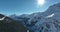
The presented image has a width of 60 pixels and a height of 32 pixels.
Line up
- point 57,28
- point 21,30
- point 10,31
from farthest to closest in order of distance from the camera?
point 57,28
point 21,30
point 10,31

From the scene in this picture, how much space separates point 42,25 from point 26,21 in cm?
1404

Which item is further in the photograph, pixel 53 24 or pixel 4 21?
pixel 53 24

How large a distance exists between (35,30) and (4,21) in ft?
51.5

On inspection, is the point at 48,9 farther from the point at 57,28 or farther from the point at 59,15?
the point at 57,28

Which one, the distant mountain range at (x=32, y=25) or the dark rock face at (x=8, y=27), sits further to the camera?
the distant mountain range at (x=32, y=25)

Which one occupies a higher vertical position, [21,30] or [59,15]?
[59,15]

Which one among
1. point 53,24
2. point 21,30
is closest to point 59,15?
point 53,24

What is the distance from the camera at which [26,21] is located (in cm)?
7800

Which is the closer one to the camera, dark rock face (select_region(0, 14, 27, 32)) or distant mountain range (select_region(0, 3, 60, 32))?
dark rock face (select_region(0, 14, 27, 32))

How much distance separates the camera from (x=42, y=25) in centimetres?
6575

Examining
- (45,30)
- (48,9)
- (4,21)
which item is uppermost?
(48,9)

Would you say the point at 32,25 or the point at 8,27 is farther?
the point at 32,25

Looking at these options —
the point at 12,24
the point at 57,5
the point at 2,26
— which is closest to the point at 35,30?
the point at 12,24

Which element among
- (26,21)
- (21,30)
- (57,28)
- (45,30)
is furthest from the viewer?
(26,21)
